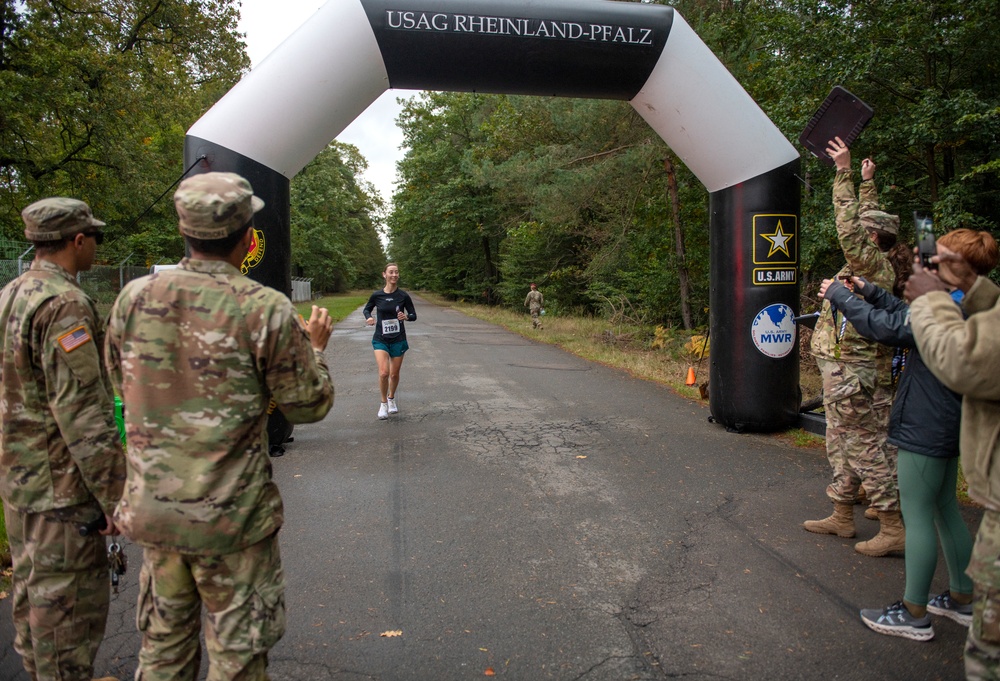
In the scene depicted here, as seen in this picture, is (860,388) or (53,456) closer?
(53,456)

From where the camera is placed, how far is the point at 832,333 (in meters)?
4.60

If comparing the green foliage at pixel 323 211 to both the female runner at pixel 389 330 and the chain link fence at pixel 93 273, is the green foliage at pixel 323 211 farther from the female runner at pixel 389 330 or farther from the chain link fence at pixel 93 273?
the female runner at pixel 389 330

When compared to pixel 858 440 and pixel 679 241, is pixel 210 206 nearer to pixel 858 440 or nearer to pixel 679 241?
pixel 858 440

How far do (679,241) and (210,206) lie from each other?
15180 millimetres

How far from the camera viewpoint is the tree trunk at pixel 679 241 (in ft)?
51.4

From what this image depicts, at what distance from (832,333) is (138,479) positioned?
4.14 m

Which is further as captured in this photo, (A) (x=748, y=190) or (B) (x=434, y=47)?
(A) (x=748, y=190)

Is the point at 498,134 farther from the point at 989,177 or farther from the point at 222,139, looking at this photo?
the point at 222,139

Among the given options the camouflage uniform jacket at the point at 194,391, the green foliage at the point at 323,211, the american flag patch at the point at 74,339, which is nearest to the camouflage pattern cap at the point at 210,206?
the camouflage uniform jacket at the point at 194,391

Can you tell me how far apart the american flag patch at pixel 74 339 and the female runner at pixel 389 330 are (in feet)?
18.6

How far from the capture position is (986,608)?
236 centimetres

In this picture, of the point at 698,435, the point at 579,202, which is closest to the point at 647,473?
the point at 698,435

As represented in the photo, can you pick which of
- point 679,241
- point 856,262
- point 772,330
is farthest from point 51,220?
point 679,241

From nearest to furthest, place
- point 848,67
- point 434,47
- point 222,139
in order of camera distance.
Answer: point 222,139 < point 434,47 < point 848,67
